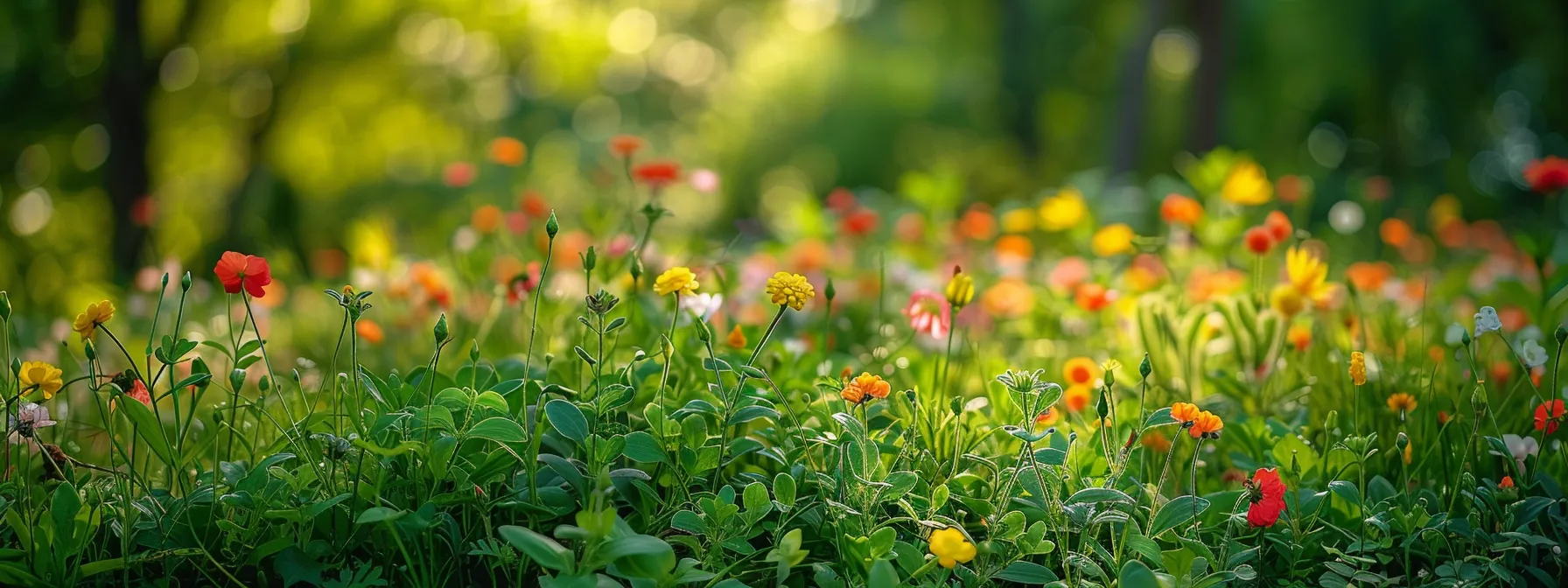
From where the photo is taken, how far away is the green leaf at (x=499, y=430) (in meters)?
1.27

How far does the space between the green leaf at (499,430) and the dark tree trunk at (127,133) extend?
3.87m

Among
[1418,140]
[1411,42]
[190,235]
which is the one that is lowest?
[190,235]

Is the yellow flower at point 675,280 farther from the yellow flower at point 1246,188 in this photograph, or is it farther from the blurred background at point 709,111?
the yellow flower at point 1246,188

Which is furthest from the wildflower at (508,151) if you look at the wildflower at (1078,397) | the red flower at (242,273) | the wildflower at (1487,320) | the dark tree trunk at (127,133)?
the dark tree trunk at (127,133)

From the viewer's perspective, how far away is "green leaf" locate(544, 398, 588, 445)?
131 cm

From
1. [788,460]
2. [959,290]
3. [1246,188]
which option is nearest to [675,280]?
[788,460]

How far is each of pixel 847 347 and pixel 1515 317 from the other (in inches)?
62.6

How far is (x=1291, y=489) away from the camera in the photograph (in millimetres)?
1460

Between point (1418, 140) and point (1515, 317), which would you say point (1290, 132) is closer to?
point (1418, 140)

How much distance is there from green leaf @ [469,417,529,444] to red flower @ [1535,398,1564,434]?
1381mm

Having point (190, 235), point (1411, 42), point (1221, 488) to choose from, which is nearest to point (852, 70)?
point (1411, 42)

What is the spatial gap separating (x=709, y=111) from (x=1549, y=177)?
42.9 ft

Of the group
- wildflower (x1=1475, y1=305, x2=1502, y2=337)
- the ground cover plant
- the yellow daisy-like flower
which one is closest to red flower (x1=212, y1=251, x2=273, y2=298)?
the ground cover plant

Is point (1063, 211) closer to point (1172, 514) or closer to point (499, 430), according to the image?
point (1172, 514)
